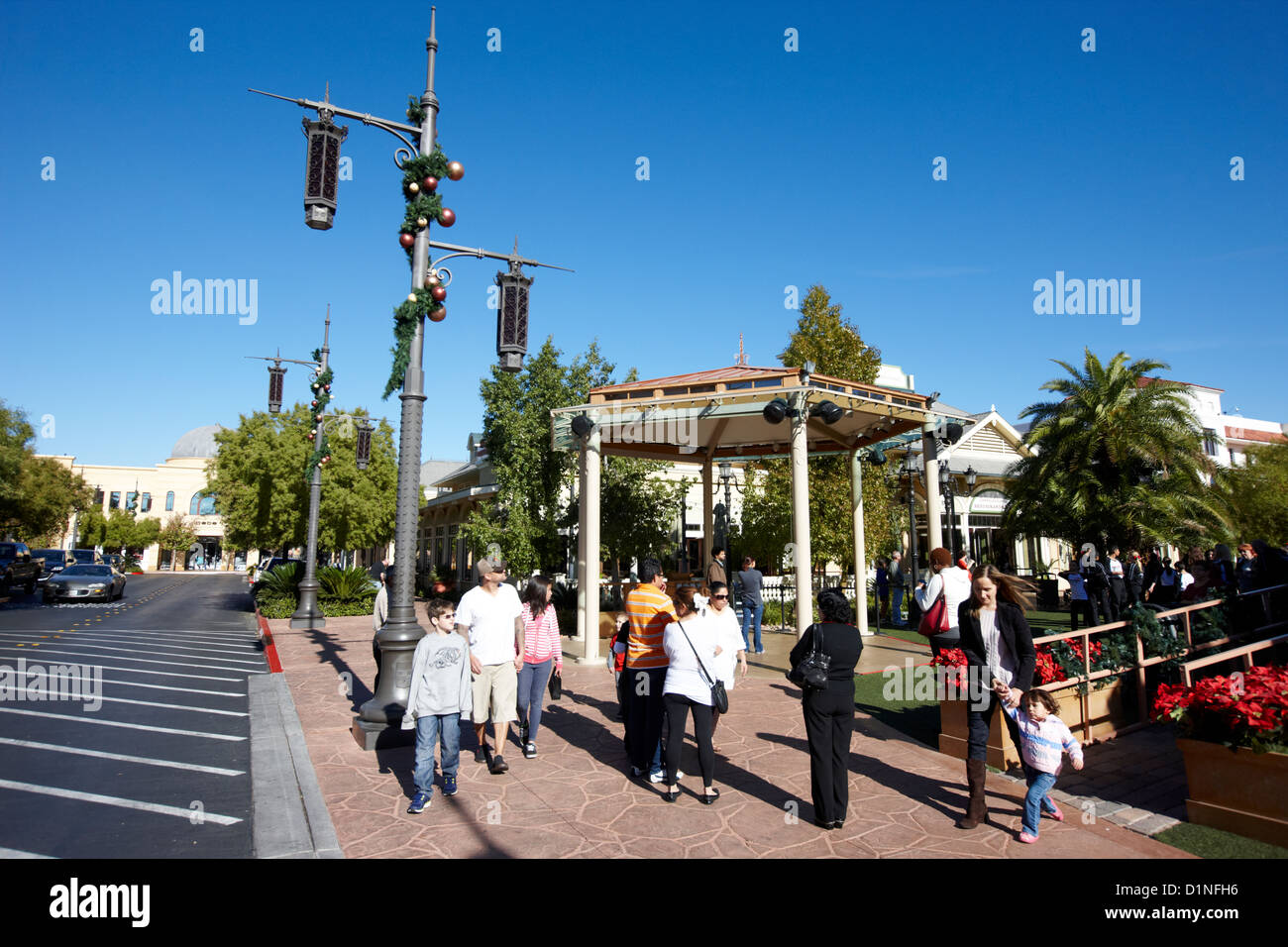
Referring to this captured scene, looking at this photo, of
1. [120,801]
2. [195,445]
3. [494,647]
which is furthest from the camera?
[195,445]

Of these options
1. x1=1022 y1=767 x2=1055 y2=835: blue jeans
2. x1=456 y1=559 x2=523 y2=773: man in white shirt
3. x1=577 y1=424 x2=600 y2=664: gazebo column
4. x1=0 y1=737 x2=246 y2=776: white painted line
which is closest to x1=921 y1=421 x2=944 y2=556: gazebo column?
x1=577 y1=424 x2=600 y2=664: gazebo column

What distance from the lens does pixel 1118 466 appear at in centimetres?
2080

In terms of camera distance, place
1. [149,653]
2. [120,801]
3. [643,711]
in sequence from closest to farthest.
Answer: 1. [120,801]
2. [643,711]
3. [149,653]

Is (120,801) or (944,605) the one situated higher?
(944,605)

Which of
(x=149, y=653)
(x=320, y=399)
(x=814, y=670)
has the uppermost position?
(x=320, y=399)

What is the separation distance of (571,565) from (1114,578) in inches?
587

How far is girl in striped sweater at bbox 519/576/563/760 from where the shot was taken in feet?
22.5

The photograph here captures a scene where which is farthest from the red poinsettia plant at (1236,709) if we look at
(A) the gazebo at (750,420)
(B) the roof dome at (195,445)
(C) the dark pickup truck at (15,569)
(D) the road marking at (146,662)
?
→ (B) the roof dome at (195,445)

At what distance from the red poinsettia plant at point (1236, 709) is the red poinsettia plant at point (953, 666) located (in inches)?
64.0

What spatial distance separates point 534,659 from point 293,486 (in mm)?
22096

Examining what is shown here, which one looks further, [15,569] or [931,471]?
[15,569]

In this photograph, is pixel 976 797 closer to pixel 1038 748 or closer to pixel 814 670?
pixel 1038 748

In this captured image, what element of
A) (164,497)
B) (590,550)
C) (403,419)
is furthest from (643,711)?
(164,497)

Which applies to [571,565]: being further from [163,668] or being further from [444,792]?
[444,792]
